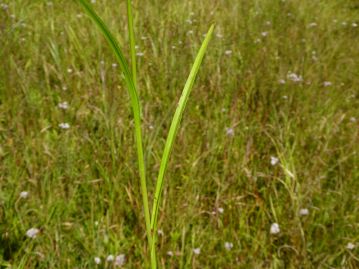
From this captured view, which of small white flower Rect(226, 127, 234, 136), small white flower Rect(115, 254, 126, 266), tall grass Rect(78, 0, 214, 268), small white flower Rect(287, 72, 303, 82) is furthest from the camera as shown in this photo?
small white flower Rect(287, 72, 303, 82)

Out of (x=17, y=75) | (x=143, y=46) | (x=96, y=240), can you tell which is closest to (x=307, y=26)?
(x=143, y=46)

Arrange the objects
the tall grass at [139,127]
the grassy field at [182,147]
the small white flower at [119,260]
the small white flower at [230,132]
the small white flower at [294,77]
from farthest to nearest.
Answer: the small white flower at [294,77], the small white flower at [230,132], the grassy field at [182,147], the small white flower at [119,260], the tall grass at [139,127]

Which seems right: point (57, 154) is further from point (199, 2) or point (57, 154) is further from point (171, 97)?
point (199, 2)

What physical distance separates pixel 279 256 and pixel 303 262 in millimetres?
72

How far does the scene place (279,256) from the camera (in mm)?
1215

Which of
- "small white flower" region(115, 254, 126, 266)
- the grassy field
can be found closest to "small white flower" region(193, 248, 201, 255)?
the grassy field

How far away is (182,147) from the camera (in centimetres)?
150

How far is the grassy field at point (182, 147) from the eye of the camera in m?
1.23

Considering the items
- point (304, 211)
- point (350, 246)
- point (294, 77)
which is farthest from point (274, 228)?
point (294, 77)

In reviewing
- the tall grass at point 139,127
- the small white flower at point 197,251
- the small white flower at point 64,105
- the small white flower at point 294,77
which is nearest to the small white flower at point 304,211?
the small white flower at point 197,251

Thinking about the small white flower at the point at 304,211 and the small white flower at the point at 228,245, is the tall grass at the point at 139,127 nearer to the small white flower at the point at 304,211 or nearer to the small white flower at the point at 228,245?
the small white flower at the point at 228,245

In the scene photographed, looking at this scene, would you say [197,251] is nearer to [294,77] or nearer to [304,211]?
[304,211]

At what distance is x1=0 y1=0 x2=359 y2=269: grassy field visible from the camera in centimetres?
123

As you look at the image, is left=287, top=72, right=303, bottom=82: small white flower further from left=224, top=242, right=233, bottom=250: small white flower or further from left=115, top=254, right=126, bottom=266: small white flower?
left=115, top=254, right=126, bottom=266: small white flower
